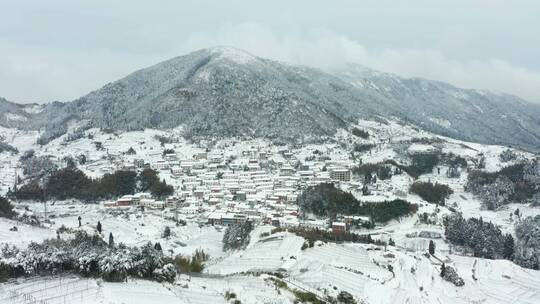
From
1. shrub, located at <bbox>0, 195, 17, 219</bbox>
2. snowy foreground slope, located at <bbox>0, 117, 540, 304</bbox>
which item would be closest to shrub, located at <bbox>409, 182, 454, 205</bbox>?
snowy foreground slope, located at <bbox>0, 117, 540, 304</bbox>

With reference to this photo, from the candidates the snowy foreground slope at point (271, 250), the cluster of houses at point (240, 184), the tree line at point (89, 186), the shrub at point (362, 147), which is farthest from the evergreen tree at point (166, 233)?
the shrub at point (362, 147)

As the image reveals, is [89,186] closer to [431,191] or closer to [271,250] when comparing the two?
[271,250]

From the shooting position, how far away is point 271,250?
61688mm

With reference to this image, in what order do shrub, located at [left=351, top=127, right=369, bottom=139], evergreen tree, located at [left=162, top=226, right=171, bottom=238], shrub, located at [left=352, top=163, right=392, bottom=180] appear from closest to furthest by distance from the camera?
evergreen tree, located at [left=162, top=226, right=171, bottom=238] < shrub, located at [left=352, top=163, right=392, bottom=180] < shrub, located at [left=351, top=127, right=369, bottom=139]

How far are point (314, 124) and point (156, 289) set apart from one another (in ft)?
418

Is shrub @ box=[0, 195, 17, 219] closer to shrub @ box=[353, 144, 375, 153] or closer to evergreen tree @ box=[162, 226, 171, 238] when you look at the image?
evergreen tree @ box=[162, 226, 171, 238]

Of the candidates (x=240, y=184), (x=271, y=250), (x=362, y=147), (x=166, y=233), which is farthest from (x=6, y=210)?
(x=362, y=147)

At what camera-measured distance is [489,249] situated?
7238 cm

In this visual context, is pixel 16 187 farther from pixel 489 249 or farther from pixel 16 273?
pixel 489 249

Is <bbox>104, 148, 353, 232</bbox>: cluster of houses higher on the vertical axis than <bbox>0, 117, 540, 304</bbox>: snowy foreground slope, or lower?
higher

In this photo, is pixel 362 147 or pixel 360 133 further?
pixel 360 133

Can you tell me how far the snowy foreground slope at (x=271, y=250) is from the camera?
4141 cm

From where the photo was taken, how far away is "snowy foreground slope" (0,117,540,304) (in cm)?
4141

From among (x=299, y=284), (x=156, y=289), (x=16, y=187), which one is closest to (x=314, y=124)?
(x=16, y=187)
